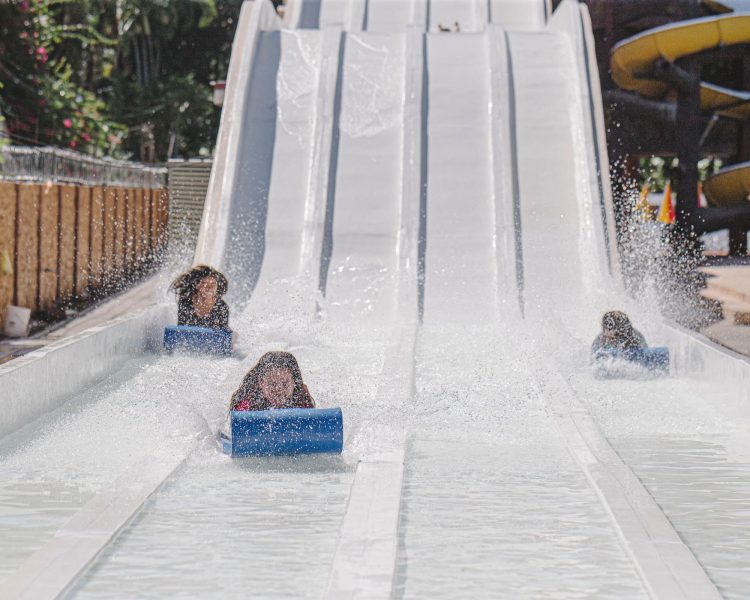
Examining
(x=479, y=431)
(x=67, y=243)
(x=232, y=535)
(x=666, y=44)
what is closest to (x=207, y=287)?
(x=67, y=243)

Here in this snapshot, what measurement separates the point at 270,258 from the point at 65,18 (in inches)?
740

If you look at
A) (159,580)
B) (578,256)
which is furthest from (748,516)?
(578,256)

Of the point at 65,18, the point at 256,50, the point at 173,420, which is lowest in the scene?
the point at 173,420

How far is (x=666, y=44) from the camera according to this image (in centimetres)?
1522

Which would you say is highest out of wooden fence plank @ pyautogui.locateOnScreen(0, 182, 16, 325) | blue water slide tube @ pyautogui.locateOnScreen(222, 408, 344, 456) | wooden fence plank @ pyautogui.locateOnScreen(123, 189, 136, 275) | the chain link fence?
the chain link fence

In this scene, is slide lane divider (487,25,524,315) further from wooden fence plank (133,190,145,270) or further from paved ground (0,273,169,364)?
wooden fence plank (133,190,145,270)

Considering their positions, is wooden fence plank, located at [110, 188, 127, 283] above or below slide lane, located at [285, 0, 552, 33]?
below

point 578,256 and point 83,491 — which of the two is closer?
point 83,491

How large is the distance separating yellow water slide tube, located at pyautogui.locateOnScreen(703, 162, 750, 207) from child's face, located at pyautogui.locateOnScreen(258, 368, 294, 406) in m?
12.4

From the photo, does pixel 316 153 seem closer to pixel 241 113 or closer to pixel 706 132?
pixel 241 113

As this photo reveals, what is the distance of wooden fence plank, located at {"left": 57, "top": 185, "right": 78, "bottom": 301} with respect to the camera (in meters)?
11.3

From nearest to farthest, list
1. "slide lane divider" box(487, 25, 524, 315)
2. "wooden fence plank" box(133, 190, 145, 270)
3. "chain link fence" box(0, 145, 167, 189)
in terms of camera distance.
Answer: "slide lane divider" box(487, 25, 524, 315) → "chain link fence" box(0, 145, 167, 189) → "wooden fence plank" box(133, 190, 145, 270)

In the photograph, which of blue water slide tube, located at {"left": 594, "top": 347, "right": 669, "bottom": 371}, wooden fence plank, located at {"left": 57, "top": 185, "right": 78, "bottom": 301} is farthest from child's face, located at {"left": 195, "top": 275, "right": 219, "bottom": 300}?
blue water slide tube, located at {"left": 594, "top": 347, "right": 669, "bottom": 371}

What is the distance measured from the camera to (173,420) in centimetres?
600
